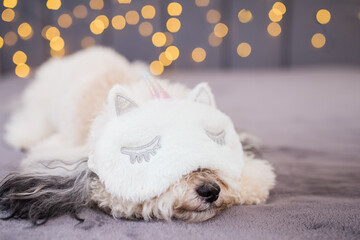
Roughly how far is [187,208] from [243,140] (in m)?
0.60

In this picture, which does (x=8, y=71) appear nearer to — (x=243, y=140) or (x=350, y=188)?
(x=243, y=140)

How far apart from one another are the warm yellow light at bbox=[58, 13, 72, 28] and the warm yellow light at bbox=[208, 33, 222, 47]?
6.76 feet

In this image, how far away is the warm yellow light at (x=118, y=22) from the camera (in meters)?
5.09

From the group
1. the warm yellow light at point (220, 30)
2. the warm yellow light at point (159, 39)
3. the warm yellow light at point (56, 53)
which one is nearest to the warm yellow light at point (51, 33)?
the warm yellow light at point (56, 53)

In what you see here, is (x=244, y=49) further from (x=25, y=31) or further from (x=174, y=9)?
(x=25, y=31)

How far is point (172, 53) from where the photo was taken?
526 centimetres

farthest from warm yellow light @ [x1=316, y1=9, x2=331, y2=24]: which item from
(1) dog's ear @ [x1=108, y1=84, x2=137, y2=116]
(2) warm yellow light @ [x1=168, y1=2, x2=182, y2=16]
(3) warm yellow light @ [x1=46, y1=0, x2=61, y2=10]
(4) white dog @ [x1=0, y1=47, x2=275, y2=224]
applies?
(1) dog's ear @ [x1=108, y1=84, x2=137, y2=116]

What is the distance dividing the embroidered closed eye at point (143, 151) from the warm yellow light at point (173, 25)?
4.40 m

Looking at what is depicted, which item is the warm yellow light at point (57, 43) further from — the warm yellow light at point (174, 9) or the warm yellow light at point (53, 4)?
the warm yellow light at point (174, 9)

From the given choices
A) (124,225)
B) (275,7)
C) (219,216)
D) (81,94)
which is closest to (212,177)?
(219,216)

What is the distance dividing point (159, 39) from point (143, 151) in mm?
4397

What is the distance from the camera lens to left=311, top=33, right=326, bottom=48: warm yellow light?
16.5ft

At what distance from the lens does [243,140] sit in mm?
1500

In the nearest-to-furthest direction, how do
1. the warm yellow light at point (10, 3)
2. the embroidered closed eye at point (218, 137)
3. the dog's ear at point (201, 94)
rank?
1. the embroidered closed eye at point (218, 137)
2. the dog's ear at point (201, 94)
3. the warm yellow light at point (10, 3)
